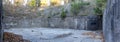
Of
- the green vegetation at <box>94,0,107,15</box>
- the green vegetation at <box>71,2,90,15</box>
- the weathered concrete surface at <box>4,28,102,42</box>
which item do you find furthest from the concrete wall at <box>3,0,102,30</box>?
the weathered concrete surface at <box>4,28,102,42</box>

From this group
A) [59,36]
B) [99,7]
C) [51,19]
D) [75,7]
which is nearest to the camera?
[59,36]

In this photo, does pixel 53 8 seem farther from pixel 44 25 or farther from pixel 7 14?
pixel 7 14

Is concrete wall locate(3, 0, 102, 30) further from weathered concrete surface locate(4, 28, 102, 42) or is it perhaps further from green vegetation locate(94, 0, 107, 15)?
weathered concrete surface locate(4, 28, 102, 42)

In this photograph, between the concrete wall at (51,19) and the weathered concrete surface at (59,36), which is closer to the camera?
the weathered concrete surface at (59,36)

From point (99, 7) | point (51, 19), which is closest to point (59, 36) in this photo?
point (99, 7)

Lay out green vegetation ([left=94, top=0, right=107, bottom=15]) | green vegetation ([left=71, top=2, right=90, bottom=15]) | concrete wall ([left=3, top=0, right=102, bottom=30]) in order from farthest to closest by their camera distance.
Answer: green vegetation ([left=71, top=2, right=90, bottom=15])
concrete wall ([left=3, top=0, right=102, bottom=30])
green vegetation ([left=94, top=0, right=107, bottom=15])

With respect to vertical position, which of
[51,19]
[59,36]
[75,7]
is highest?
[75,7]

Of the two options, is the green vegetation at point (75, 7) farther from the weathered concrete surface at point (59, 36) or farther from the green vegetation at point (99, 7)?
the weathered concrete surface at point (59, 36)

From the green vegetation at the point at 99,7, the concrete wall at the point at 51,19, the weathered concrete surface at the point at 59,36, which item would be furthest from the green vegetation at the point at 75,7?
the weathered concrete surface at the point at 59,36

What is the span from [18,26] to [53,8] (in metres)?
3.35

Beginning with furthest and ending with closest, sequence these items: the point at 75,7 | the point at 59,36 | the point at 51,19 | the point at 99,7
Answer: the point at 51,19, the point at 75,7, the point at 99,7, the point at 59,36

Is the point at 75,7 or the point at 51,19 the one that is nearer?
the point at 75,7

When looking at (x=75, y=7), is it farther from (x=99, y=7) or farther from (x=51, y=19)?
(x=99, y=7)

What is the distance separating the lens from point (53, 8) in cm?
2052
